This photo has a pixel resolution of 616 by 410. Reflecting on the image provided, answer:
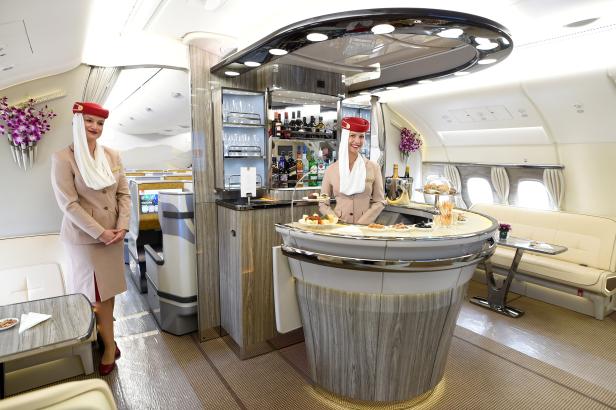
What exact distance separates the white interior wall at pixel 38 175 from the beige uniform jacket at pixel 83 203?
1.27 meters

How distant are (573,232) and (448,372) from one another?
317 cm

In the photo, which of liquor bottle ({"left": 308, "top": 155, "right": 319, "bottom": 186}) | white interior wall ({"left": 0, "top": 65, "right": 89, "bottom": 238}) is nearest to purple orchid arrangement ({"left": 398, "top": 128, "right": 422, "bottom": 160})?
liquor bottle ({"left": 308, "top": 155, "right": 319, "bottom": 186})

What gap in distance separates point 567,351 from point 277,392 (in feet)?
9.84

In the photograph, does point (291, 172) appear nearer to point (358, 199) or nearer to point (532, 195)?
point (358, 199)

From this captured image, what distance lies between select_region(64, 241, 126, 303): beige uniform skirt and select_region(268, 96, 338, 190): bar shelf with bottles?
1.75 meters

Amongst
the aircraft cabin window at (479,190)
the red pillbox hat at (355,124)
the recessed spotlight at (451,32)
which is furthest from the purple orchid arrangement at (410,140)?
the recessed spotlight at (451,32)

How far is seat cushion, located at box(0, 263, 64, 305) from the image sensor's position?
3.40 m

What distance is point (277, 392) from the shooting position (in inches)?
115

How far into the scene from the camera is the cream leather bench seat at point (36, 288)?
2996 millimetres

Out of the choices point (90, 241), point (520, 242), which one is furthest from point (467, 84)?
point (90, 241)

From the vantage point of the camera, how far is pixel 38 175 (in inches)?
155

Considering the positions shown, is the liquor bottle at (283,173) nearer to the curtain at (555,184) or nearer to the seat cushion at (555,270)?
the seat cushion at (555,270)

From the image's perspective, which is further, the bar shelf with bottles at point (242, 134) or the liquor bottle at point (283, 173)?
the liquor bottle at point (283, 173)

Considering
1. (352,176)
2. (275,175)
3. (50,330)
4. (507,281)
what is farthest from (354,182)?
(507,281)
